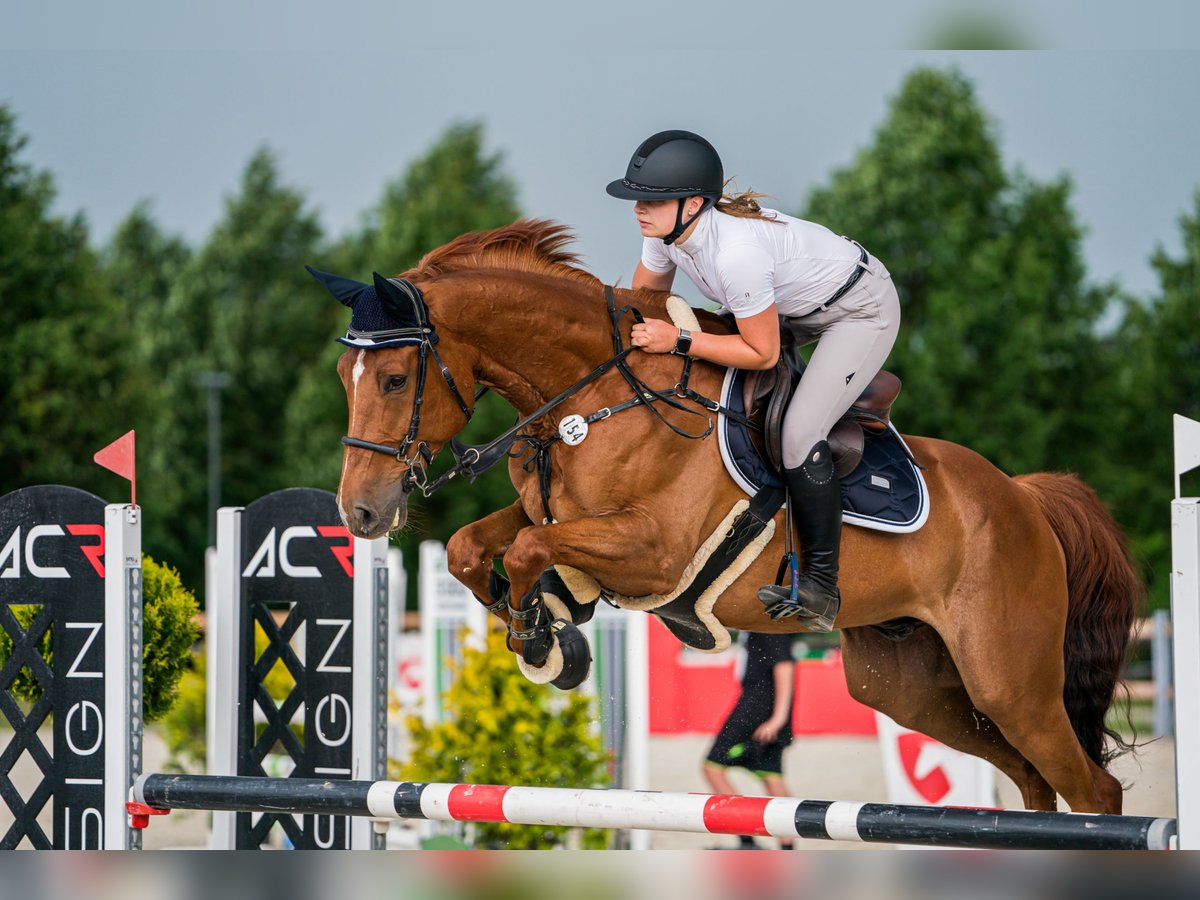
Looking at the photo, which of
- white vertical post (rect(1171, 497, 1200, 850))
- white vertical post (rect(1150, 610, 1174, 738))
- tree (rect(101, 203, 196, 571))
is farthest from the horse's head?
tree (rect(101, 203, 196, 571))

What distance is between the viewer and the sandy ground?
255 inches

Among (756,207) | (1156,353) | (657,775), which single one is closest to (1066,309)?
(1156,353)

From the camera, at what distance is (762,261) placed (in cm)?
321

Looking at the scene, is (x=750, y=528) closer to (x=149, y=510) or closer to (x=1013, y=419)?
(x=1013, y=419)

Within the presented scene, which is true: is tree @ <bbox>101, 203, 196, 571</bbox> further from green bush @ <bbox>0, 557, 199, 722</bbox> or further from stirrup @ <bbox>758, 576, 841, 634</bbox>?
stirrup @ <bbox>758, 576, 841, 634</bbox>

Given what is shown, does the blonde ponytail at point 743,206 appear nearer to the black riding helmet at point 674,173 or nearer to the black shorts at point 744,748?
the black riding helmet at point 674,173

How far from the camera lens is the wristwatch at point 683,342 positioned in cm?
334

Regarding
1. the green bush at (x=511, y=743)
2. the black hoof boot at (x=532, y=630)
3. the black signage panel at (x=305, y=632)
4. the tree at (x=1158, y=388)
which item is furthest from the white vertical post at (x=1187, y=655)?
the tree at (x=1158, y=388)

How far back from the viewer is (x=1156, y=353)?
18.3 m

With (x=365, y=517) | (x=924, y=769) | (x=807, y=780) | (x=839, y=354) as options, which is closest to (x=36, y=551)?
(x=365, y=517)

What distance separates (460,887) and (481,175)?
2345 centimetres

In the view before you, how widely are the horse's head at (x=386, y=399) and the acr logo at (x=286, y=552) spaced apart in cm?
94

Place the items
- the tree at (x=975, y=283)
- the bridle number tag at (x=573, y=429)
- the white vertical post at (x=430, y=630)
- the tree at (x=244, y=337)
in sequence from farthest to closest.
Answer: the tree at (x=244, y=337) < the tree at (x=975, y=283) < the white vertical post at (x=430, y=630) < the bridle number tag at (x=573, y=429)

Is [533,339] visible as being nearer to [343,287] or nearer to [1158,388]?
[343,287]
